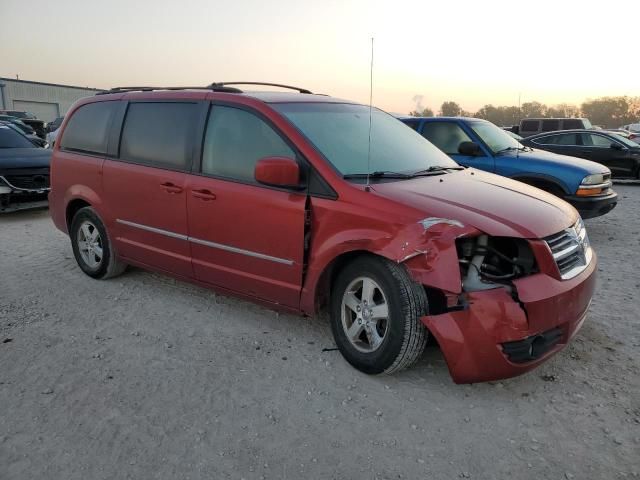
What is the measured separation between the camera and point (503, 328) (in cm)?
280

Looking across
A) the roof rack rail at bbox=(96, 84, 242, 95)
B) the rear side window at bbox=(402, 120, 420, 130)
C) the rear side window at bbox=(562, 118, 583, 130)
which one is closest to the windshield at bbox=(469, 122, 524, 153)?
the rear side window at bbox=(402, 120, 420, 130)

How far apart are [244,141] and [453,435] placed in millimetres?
2436

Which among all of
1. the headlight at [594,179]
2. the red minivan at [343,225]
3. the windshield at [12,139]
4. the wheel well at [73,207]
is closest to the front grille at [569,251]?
the red minivan at [343,225]

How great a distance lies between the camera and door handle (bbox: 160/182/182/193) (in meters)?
4.07

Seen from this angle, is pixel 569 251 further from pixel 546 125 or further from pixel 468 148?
pixel 546 125

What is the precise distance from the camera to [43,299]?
15.1ft

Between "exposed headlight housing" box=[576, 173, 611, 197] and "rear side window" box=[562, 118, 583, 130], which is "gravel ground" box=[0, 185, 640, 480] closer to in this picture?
"exposed headlight housing" box=[576, 173, 611, 197]


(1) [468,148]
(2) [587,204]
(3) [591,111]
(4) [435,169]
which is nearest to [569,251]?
(4) [435,169]

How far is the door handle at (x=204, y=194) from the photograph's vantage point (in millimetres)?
3858

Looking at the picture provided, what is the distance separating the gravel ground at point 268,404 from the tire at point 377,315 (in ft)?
0.56

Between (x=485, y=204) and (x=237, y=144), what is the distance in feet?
6.04

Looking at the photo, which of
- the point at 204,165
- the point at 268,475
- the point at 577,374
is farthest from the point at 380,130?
the point at 268,475

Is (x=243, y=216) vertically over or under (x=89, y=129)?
under

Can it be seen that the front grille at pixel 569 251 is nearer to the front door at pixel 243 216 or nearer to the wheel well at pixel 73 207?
the front door at pixel 243 216
